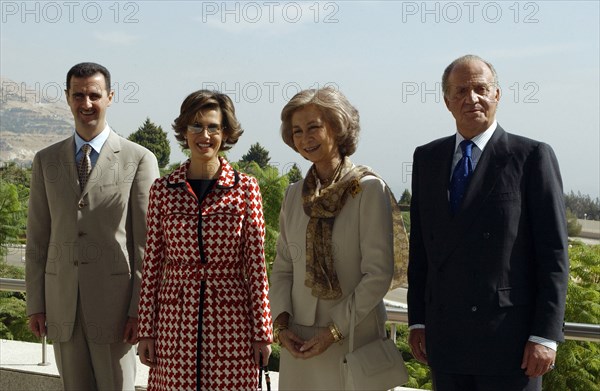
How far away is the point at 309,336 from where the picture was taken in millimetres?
3492

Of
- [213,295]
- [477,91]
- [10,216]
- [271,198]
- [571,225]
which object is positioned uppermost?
[477,91]

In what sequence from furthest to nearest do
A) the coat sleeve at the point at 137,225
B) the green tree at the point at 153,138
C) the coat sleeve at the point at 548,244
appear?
the green tree at the point at 153,138, the coat sleeve at the point at 137,225, the coat sleeve at the point at 548,244

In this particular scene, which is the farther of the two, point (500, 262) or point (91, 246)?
point (91, 246)

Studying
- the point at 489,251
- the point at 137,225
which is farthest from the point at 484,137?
the point at 137,225

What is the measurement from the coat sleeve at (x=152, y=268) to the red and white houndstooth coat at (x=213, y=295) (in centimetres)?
1

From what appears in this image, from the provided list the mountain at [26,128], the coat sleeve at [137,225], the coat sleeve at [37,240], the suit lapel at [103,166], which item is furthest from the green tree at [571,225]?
the mountain at [26,128]

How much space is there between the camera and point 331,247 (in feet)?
11.2

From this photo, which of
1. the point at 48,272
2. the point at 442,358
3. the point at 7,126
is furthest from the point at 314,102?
the point at 7,126

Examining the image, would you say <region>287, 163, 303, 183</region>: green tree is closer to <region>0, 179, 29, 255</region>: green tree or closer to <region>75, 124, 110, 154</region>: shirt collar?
<region>0, 179, 29, 255</region>: green tree

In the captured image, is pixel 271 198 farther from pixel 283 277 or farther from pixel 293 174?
pixel 283 277

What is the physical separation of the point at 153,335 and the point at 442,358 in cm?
122

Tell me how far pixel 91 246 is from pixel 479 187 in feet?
6.01

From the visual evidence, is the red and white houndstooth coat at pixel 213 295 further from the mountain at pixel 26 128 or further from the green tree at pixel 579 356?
the mountain at pixel 26 128

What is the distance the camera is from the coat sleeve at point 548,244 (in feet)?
9.45
